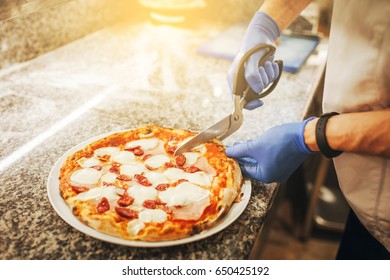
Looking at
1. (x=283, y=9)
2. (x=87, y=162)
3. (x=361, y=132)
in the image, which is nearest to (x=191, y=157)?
(x=87, y=162)

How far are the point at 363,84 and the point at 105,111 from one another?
909mm

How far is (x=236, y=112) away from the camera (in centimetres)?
116

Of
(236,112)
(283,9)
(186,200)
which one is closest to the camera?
(186,200)

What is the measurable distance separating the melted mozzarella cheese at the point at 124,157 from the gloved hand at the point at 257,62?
1.33 feet

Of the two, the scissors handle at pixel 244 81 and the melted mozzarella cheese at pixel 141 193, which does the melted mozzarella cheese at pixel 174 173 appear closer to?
the melted mozzarella cheese at pixel 141 193

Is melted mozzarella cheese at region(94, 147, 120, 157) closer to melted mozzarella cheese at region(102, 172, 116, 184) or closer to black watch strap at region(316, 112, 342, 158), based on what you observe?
melted mozzarella cheese at region(102, 172, 116, 184)

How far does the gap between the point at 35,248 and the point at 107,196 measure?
0.64 ft

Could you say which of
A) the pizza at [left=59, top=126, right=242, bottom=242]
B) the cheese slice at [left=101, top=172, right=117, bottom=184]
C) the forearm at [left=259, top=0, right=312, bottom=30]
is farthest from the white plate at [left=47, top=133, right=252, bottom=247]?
the forearm at [left=259, top=0, right=312, bottom=30]

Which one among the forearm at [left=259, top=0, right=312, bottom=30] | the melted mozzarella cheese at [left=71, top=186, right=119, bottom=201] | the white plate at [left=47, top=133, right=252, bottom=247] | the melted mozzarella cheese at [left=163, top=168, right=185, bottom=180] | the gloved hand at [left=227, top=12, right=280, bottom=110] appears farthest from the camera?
the forearm at [left=259, top=0, right=312, bottom=30]

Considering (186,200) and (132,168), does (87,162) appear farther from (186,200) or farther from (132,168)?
(186,200)

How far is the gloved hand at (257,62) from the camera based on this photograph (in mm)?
1165

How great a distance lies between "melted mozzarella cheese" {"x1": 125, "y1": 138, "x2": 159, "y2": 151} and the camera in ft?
3.82

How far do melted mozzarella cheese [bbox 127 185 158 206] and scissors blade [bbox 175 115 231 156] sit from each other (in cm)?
18
